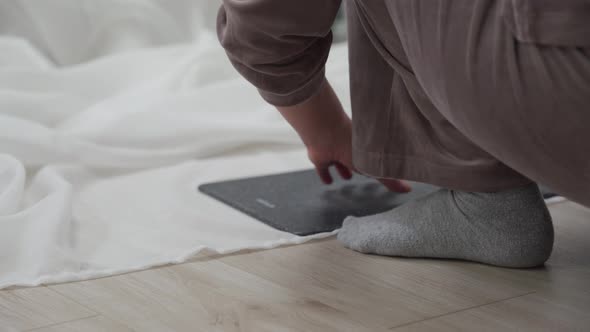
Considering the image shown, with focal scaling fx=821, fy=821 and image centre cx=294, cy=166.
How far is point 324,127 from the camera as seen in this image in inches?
42.4

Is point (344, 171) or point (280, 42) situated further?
point (344, 171)

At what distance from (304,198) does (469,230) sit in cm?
31

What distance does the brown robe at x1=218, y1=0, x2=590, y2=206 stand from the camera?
656 mm

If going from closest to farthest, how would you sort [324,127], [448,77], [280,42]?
[448,77]
[280,42]
[324,127]

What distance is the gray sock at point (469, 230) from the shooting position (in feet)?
2.93

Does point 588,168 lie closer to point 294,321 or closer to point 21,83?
point 294,321

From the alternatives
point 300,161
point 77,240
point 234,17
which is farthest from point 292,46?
point 300,161

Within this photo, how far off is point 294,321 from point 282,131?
2.52 ft

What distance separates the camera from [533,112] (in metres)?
0.68

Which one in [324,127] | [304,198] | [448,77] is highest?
[448,77]

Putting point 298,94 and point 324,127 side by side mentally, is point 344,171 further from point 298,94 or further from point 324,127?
point 298,94

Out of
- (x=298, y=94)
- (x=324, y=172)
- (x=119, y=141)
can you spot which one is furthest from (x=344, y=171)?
(x=119, y=141)

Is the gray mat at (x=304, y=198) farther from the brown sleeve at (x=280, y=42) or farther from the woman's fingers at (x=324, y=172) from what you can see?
the brown sleeve at (x=280, y=42)

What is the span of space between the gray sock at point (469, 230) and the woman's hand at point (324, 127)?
159 mm
